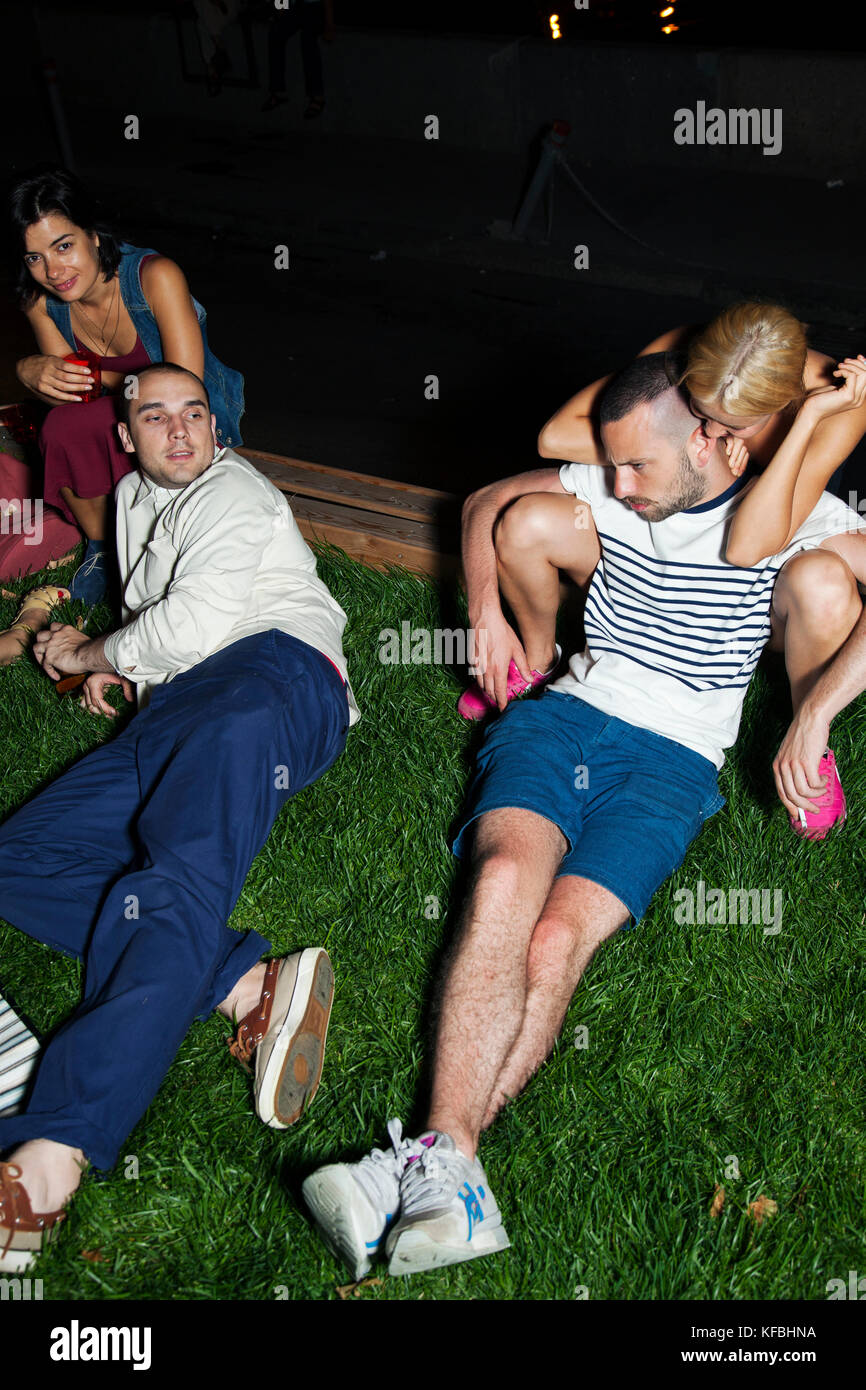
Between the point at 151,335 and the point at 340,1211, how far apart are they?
3.11 metres

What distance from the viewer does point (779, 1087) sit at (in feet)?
8.97

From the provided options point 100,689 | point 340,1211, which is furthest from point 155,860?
point 100,689

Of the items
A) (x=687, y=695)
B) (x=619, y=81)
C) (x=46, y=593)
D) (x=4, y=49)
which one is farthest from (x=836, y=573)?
(x=4, y=49)

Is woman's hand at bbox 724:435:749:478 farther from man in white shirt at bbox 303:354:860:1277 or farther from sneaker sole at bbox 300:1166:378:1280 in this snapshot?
sneaker sole at bbox 300:1166:378:1280

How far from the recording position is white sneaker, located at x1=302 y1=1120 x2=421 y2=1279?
225 centimetres

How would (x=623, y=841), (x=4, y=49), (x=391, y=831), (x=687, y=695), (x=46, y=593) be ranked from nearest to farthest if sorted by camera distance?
(x=623, y=841), (x=687, y=695), (x=391, y=831), (x=46, y=593), (x=4, y=49)

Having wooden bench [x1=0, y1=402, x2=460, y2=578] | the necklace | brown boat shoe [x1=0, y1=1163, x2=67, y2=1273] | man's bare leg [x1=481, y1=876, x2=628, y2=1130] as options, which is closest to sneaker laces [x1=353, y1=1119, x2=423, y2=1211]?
man's bare leg [x1=481, y1=876, x2=628, y2=1130]

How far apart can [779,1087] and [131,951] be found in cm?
148

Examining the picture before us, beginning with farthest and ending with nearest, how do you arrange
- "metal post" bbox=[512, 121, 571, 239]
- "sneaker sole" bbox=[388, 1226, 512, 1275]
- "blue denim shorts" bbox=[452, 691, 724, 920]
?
"metal post" bbox=[512, 121, 571, 239]
"blue denim shorts" bbox=[452, 691, 724, 920]
"sneaker sole" bbox=[388, 1226, 512, 1275]

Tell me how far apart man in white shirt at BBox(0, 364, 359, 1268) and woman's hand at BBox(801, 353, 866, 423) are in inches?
56.6

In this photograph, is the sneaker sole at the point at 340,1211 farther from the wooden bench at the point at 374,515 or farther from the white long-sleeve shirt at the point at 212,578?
the wooden bench at the point at 374,515

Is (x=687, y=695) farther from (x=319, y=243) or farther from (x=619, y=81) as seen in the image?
(x=619, y=81)

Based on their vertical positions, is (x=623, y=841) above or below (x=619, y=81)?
below

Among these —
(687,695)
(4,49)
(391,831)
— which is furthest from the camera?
(4,49)
